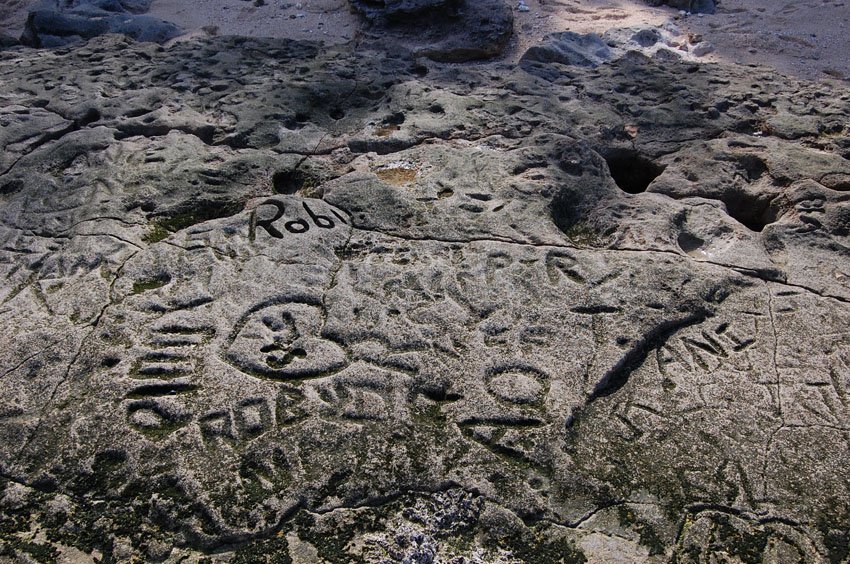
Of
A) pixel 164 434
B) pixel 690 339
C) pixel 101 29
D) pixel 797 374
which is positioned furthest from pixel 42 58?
pixel 797 374

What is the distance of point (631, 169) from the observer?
2975mm

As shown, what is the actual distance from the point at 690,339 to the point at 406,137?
4.54 feet

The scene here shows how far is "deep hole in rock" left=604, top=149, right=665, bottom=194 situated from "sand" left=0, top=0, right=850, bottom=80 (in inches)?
80.0

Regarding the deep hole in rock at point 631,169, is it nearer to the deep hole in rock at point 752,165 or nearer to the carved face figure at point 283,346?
the deep hole in rock at point 752,165

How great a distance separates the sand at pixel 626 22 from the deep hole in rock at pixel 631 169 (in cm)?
203

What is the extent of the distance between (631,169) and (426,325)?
1.36 m

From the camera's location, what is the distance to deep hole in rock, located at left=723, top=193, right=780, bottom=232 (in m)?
2.67

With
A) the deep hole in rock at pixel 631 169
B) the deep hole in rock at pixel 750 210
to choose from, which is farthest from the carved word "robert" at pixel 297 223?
the deep hole in rock at pixel 750 210

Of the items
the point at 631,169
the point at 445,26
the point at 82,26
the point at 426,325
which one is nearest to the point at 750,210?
the point at 631,169

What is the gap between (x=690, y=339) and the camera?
205cm

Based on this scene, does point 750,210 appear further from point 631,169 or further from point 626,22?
point 626,22

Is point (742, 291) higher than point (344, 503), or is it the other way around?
point (742, 291)

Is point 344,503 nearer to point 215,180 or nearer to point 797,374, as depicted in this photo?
point 797,374

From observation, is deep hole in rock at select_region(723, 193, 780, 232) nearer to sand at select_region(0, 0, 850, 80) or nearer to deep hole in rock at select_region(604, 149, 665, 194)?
deep hole in rock at select_region(604, 149, 665, 194)
